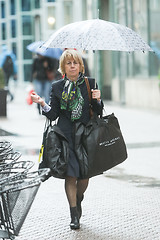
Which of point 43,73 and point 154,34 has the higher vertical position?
point 154,34

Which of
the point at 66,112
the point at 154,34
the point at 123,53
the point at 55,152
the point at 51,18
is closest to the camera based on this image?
the point at 55,152

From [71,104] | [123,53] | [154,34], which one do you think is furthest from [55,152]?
[123,53]

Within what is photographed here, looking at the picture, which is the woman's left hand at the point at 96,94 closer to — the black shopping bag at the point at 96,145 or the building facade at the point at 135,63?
the black shopping bag at the point at 96,145

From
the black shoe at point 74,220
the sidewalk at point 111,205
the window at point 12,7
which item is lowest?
the sidewalk at point 111,205

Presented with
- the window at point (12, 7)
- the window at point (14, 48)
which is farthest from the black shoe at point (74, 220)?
the window at point (12, 7)

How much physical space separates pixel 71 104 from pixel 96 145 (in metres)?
0.43

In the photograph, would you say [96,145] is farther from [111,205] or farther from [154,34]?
[154,34]

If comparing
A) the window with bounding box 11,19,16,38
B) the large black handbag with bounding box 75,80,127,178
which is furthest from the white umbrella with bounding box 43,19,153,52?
the window with bounding box 11,19,16,38

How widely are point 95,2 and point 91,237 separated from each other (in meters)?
20.2

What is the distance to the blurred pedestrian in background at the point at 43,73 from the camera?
605 inches

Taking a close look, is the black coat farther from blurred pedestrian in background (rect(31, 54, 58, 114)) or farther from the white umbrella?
blurred pedestrian in background (rect(31, 54, 58, 114))

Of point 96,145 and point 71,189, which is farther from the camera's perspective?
point 71,189

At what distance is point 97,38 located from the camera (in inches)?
212

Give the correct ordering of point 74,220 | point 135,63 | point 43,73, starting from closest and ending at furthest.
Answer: point 74,220
point 43,73
point 135,63
